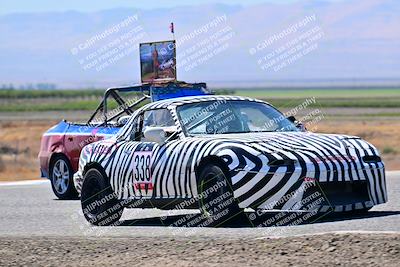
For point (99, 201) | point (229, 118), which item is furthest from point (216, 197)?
point (99, 201)

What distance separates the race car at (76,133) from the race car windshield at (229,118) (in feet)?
15.1

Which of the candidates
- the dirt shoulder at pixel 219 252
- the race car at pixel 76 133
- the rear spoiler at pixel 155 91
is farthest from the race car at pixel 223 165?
the rear spoiler at pixel 155 91

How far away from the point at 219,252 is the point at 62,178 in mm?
9131

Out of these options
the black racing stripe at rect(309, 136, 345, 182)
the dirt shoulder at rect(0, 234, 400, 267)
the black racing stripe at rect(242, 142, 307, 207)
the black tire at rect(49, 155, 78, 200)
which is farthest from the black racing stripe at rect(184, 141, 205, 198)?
the black tire at rect(49, 155, 78, 200)

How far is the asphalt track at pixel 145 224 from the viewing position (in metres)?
11.9

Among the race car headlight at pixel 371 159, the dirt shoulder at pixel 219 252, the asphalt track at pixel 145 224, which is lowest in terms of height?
the asphalt track at pixel 145 224

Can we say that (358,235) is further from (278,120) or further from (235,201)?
(278,120)

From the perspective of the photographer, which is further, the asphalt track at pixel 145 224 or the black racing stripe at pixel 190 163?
the black racing stripe at pixel 190 163

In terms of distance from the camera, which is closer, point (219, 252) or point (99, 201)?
point (219, 252)

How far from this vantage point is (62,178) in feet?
61.7

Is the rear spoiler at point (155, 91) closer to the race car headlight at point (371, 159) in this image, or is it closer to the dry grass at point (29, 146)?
the race car headlight at point (371, 159)

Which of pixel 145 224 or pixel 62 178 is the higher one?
pixel 62 178

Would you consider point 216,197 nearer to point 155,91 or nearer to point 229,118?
point 229,118

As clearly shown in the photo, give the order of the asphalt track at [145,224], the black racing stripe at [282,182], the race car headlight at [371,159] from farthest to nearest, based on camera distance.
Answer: the race car headlight at [371,159] < the black racing stripe at [282,182] < the asphalt track at [145,224]
